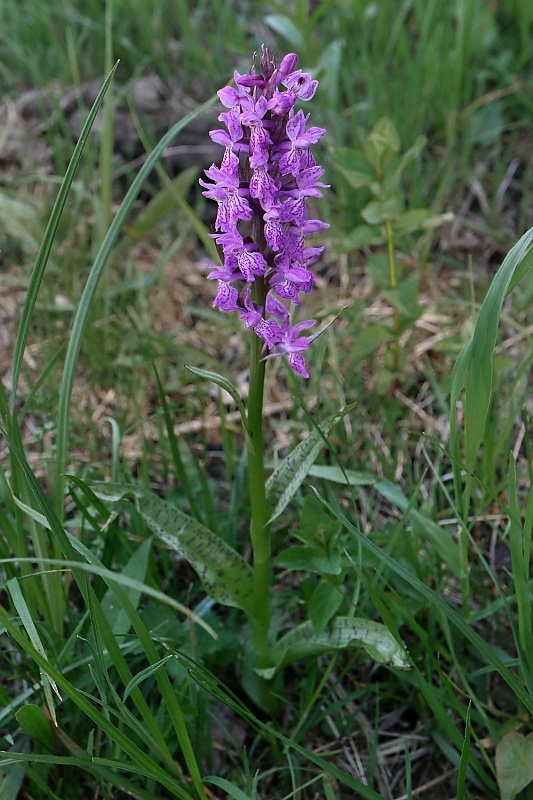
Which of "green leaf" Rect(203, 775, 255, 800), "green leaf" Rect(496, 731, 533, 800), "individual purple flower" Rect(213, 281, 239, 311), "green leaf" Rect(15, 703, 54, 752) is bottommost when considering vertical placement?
"green leaf" Rect(496, 731, 533, 800)

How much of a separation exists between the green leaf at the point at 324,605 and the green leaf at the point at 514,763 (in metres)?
0.53

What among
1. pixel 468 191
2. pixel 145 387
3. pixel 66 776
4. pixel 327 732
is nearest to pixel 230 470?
pixel 145 387

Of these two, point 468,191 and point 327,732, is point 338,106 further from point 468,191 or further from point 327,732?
point 327,732

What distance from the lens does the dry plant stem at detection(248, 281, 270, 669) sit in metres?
1.71

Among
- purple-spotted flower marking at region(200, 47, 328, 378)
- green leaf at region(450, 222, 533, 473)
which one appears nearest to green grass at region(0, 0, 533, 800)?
green leaf at region(450, 222, 533, 473)

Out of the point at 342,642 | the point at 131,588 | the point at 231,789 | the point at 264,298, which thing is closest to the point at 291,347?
the point at 264,298

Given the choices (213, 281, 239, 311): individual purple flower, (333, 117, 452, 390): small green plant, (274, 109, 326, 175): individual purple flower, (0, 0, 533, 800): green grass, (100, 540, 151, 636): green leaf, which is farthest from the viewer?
(333, 117, 452, 390): small green plant

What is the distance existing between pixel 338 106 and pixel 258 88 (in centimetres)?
259

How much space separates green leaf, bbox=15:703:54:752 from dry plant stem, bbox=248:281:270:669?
55 centimetres

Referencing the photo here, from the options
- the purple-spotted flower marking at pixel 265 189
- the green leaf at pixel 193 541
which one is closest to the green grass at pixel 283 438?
the green leaf at pixel 193 541

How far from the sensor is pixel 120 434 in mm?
2293

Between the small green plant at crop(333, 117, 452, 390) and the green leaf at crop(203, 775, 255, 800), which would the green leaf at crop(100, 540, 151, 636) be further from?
the small green plant at crop(333, 117, 452, 390)

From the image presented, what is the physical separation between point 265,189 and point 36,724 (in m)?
1.33

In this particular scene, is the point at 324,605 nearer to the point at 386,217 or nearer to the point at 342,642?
the point at 342,642
